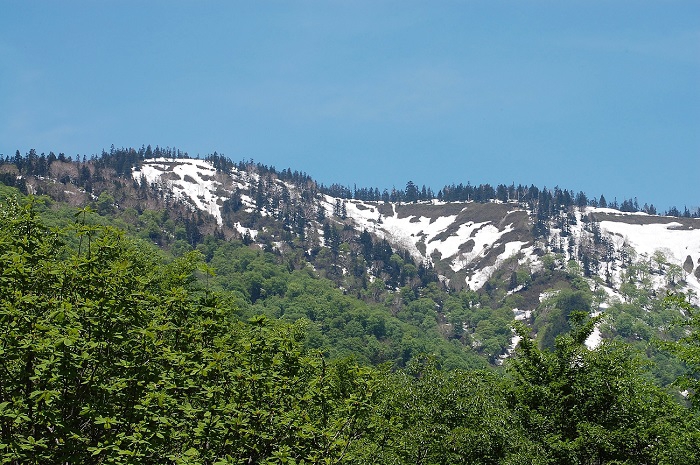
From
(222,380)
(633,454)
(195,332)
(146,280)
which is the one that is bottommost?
(633,454)

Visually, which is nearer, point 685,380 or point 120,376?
point 120,376

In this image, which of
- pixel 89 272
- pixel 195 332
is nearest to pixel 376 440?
pixel 195 332

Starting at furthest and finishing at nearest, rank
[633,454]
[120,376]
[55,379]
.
Answer: [633,454] → [120,376] → [55,379]

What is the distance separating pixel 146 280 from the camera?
17.0 meters

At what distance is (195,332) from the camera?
17.3 m

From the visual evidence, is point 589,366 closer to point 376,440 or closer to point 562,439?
point 562,439

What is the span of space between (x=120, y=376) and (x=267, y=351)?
4096 millimetres

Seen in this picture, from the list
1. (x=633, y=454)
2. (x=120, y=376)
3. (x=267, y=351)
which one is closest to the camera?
(x=120, y=376)

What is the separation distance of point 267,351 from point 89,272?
5316 mm

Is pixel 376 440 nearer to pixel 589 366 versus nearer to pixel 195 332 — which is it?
pixel 589 366

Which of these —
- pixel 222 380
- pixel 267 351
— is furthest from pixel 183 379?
pixel 267 351

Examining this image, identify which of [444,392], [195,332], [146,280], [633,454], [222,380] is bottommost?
[633,454]

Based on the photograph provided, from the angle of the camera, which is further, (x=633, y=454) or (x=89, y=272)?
(x=633, y=454)

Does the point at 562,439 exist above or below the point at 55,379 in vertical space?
below
